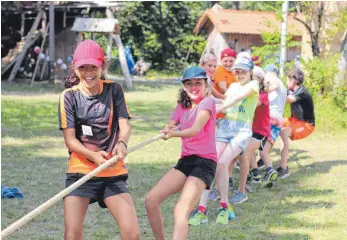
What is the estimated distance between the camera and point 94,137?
4.62m

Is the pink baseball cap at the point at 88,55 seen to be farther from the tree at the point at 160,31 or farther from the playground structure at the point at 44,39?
the tree at the point at 160,31

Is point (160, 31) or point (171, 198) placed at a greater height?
point (171, 198)

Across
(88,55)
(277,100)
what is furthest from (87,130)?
(277,100)

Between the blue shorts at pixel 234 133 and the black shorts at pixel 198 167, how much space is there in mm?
1607

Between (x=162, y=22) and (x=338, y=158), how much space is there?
1103 inches

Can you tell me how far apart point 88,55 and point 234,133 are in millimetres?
3019

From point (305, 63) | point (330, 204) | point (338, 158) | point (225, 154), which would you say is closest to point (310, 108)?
point (338, 158)

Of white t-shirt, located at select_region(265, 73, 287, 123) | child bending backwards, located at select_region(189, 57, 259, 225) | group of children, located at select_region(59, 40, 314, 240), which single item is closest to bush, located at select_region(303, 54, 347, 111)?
white t-shirt, located at select_region(265, 73, 287, 123)

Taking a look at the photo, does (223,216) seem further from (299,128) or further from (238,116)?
(299,128)

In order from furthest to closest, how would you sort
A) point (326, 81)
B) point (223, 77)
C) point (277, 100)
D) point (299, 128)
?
point (326, 81) < point (299, 128) < point (277, 100) < point (223, 77)

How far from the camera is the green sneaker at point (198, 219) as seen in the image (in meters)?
6.59

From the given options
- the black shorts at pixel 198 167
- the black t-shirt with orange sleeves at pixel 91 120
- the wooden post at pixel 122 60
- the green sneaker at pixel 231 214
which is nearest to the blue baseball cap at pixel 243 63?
the green sneaker at pixel 231 214

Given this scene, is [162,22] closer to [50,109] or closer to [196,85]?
[50,109]

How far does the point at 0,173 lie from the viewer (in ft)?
28.3
